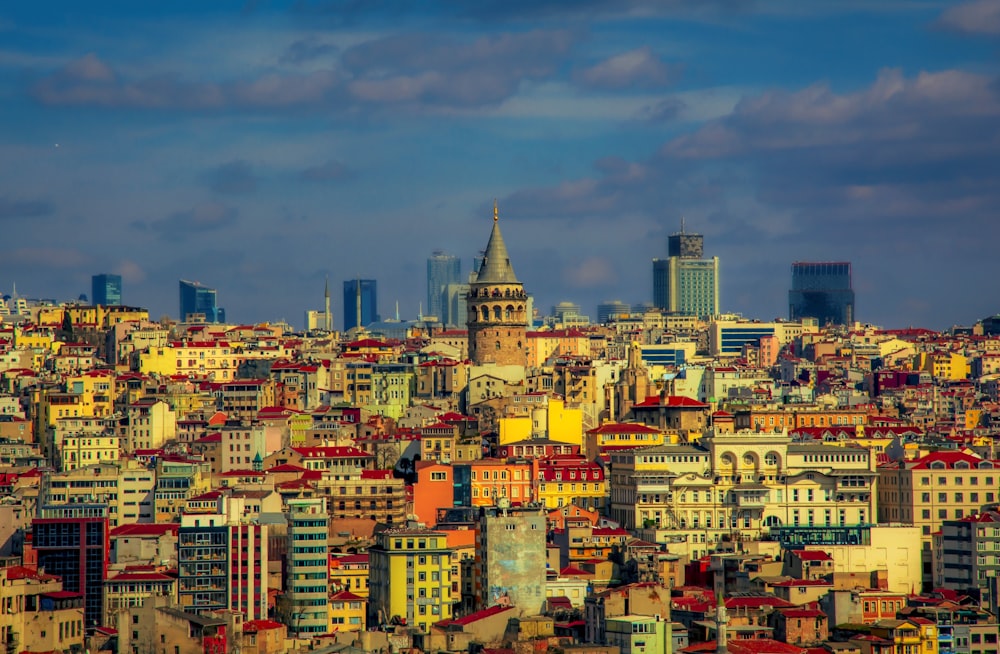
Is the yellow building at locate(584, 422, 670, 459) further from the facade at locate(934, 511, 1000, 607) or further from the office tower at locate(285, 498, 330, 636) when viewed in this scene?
the office tower at locate(285, 498, 330, 636)

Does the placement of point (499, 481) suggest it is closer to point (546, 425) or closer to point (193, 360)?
point (546, 425)

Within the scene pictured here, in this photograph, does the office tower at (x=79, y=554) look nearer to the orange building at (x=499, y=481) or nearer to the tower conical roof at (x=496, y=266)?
the orange building at (x=499, y=481)

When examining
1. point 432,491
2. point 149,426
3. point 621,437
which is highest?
point 149,426

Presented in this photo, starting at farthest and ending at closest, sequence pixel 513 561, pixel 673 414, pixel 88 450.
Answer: pixel 673 414 < pixel 88 450 < pixel 513 561

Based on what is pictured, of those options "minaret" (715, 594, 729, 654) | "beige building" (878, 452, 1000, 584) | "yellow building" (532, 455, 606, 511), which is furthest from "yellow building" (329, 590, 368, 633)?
"beige building" (878, 452, 1000, 584)

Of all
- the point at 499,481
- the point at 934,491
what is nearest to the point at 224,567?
the point at 499,481

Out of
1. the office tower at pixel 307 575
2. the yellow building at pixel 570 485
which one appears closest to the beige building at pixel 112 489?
the office tower at pixel 307 575
